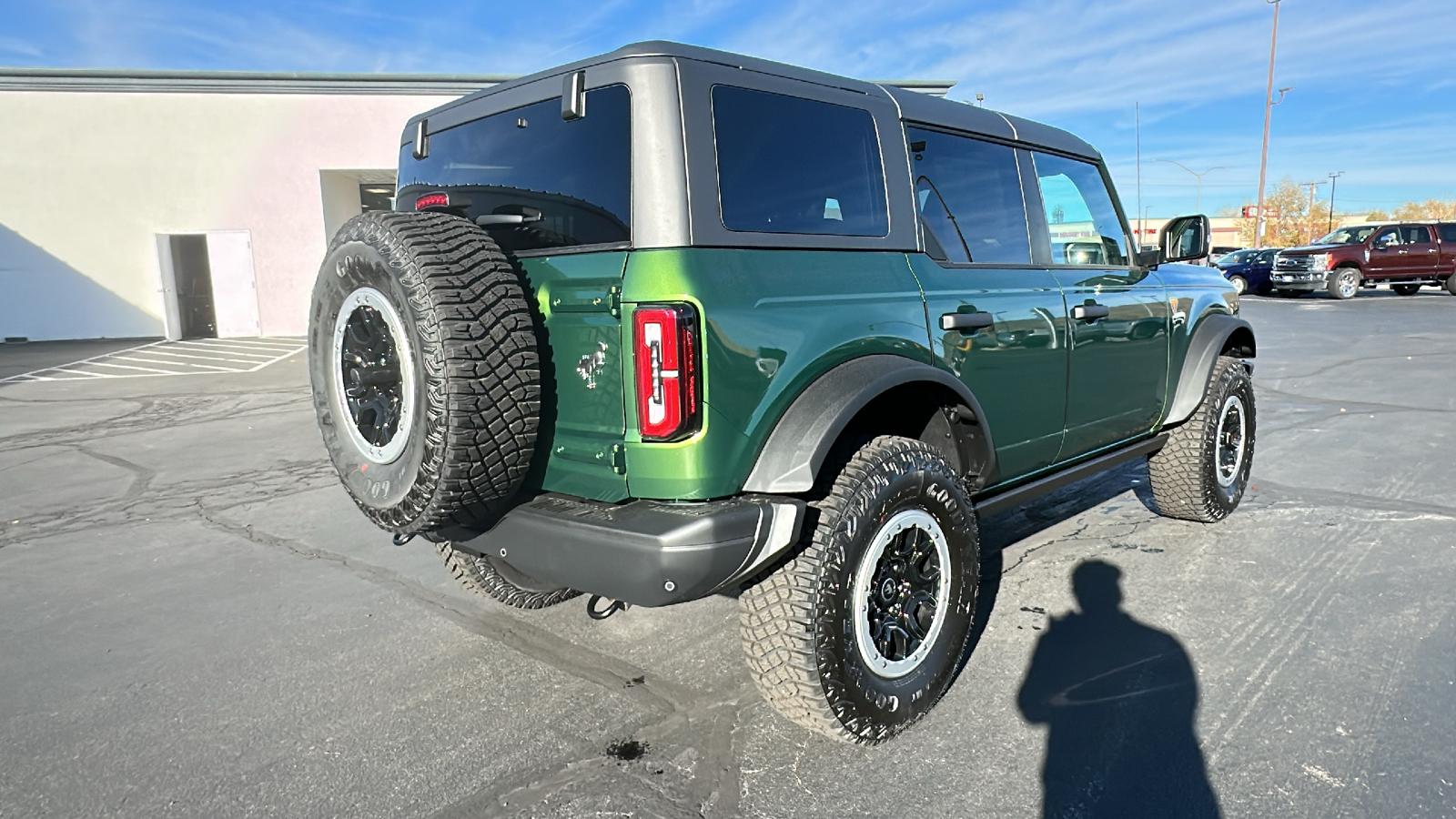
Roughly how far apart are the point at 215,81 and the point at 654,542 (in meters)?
20.9

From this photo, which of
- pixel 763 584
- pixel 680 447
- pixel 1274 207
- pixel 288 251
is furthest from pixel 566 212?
pixel 1274 207

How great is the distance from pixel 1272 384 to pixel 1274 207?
73.3 meters

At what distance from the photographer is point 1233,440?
5.00m

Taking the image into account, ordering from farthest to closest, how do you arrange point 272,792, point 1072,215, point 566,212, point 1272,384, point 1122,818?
point 1272,384, point 1072,215, point 566,212, point 272,792, point 1122,818

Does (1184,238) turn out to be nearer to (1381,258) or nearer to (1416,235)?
(1381,258)

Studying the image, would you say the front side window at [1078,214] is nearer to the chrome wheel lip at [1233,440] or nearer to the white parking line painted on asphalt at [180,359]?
the chrome wheel lip at [1233,440]

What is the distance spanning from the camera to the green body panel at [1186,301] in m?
4.45

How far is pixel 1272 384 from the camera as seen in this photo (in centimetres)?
977

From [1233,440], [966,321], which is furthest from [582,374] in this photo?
[1233,440]

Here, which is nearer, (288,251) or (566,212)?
(566,212)

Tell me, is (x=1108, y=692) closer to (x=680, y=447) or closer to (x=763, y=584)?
(x=763, y=584)

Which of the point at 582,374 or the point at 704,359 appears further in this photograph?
the point at 582,374

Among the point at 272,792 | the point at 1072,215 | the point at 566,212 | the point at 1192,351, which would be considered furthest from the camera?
the point at 1192,351

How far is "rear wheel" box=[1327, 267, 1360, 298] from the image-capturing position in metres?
23.3
